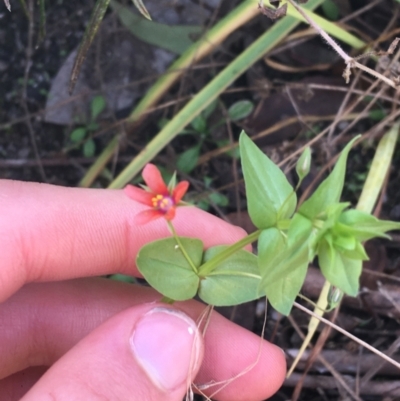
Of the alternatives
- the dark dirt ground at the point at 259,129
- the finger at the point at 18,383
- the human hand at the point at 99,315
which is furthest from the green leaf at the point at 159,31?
the finger at the point at 18,383

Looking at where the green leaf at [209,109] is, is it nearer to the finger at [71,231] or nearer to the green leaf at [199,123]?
the green leaf at [199,123]

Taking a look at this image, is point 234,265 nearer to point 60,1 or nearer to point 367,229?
point 367,229

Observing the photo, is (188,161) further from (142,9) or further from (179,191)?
(179,191)

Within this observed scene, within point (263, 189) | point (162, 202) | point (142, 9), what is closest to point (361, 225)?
point (263, 189)

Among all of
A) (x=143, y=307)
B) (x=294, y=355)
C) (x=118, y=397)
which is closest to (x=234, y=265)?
(x=143, y=307)

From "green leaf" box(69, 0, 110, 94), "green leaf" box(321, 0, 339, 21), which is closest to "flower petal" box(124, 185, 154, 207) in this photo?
"green leaf" box(69, 0, 110, 94)
